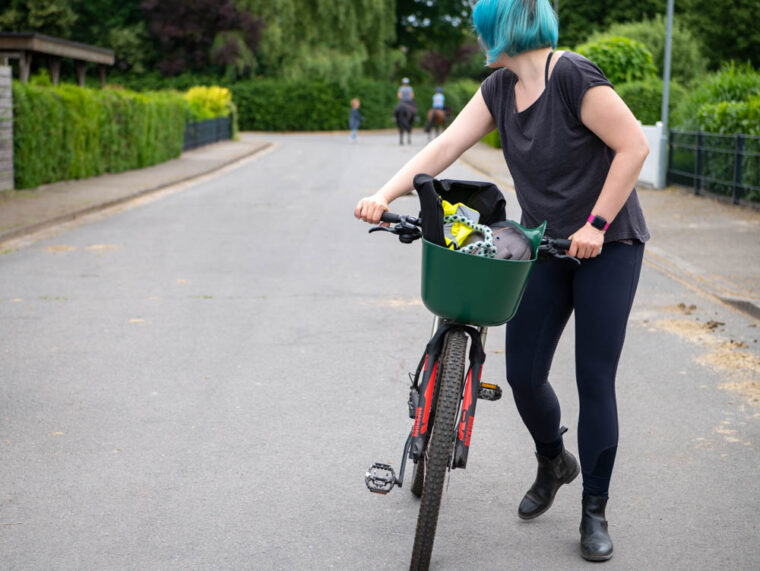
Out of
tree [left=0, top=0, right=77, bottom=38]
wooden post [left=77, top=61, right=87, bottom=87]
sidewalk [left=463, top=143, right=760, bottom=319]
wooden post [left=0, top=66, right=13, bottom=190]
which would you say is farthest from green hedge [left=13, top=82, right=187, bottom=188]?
tree [left=0, top=0, right=77, bottom=38]

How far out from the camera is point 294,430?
4848 mm

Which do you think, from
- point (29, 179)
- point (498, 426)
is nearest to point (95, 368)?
point (498, 426)

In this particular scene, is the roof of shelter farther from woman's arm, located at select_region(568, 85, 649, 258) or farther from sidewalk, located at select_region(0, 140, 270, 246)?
woman's arm, located at select_region(568, 85, 649, 258)

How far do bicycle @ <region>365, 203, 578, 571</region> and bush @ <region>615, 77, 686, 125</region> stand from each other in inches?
758

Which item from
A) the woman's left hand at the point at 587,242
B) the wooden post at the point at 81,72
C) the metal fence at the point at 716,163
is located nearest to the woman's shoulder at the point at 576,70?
the woman's left hand at the point at 587,242

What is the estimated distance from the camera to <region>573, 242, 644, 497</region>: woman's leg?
3348mm

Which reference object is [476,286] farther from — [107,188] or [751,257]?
[107,188]

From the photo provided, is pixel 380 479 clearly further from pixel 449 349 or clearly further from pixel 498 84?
pixel 498 84

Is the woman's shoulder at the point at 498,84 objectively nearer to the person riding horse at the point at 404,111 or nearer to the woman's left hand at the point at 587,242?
the woman's left hand at the point at 587,242

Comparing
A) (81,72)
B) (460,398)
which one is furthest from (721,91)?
(81,72)

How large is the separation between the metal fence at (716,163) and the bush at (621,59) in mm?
6607

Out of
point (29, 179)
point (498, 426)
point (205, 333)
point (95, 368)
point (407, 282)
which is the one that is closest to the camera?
point (498, 426)

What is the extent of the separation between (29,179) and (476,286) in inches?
579

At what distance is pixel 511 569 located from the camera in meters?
3.34
